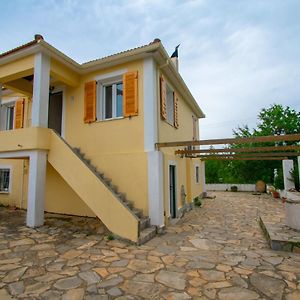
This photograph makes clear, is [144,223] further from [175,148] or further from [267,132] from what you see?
[267,132]

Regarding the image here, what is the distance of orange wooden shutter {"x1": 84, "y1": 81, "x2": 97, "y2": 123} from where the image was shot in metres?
8.23

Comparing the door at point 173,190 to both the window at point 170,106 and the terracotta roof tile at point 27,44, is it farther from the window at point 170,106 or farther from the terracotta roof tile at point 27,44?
the terracotta roof tile at point 27,44

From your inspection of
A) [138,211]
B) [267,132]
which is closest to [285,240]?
[138,211]

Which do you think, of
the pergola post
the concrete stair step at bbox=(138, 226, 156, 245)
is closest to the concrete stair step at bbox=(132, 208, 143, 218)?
the concrete stair step at bbox=(138, 226, 156, 245)

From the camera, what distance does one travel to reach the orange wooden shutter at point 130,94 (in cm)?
752

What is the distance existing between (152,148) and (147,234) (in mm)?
2652

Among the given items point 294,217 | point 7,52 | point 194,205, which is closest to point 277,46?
point 294,217

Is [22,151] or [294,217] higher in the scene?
[22,151]

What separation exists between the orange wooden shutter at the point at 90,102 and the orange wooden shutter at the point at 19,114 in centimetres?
403

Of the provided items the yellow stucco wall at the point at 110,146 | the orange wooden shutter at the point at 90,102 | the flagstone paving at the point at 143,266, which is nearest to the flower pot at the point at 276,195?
the yellow stucco wall at the point at 110,146

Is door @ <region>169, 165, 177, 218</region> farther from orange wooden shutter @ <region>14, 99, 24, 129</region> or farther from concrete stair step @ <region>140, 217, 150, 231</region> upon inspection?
orange wooden shutter @ <region>14, 99, 24, 129</region>

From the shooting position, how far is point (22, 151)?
739 cm

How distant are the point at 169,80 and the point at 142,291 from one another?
7.85 m

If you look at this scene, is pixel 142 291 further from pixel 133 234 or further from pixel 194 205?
pixel 194 205
